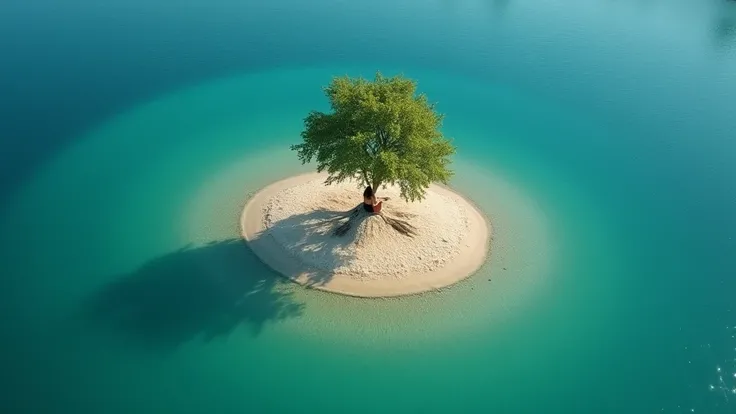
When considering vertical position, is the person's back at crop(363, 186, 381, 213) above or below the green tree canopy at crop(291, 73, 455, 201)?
below

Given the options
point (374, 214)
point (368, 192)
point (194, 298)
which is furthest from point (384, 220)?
point (194, 298)

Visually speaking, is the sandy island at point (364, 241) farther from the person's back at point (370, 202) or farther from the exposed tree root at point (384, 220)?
the person's back at point (370, 202)

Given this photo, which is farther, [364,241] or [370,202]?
[370,202]

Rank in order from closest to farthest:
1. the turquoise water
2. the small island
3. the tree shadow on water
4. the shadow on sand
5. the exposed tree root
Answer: the turquoise water, the tree shadow on water, the small island, the shadow on sand, the exposed tree root

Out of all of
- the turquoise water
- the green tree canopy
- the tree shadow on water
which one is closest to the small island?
the green tree canopy

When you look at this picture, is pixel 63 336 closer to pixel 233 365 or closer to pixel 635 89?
pixel 233 365

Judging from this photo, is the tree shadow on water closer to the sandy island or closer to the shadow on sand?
the shadow on sand

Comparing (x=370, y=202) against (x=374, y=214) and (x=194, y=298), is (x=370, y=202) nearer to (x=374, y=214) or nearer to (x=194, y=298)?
(x=374, y=214)

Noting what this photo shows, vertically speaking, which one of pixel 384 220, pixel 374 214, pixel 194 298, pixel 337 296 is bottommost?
pixel 194 298
